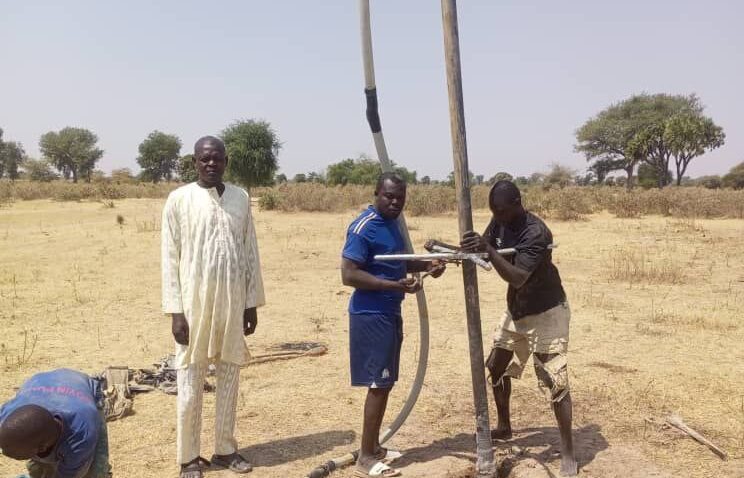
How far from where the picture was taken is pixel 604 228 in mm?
16141

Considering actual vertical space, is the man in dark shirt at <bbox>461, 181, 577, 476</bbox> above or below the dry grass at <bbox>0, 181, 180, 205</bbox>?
below

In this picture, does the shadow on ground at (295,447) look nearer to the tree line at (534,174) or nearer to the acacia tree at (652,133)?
the tree line at (534,174)

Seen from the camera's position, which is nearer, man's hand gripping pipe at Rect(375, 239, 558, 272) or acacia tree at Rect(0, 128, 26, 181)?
man's hand gripping pipe at Rect(375, 239, 558, 272)

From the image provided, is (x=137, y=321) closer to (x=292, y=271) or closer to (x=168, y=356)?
(x=168, y=356)

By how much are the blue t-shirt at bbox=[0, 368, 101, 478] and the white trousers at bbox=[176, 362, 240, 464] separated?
116 cm

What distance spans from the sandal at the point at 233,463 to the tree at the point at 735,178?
45287mm

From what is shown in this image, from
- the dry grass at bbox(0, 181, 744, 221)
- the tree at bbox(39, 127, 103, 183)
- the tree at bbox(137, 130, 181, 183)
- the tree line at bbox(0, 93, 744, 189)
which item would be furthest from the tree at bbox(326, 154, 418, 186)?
the tree at bbox(39, 127, 103, 183)

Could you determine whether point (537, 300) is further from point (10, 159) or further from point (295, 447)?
point (10, 159)

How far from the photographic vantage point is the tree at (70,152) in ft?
191

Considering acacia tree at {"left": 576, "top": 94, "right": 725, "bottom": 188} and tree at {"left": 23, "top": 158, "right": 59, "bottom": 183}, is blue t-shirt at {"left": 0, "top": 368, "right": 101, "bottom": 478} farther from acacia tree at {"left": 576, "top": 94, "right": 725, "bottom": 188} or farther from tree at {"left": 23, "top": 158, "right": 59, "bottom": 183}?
tree at {"left": 23, "top": 158, "right": 59, "bottom": 183}

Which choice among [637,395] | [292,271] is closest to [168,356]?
[637,395]

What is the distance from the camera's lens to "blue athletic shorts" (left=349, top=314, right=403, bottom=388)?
343 centimetres

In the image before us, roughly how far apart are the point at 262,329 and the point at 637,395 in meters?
4.05

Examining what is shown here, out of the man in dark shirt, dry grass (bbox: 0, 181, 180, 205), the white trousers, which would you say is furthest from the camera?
dry grass (bbox: 0, 181, 180, 205)
